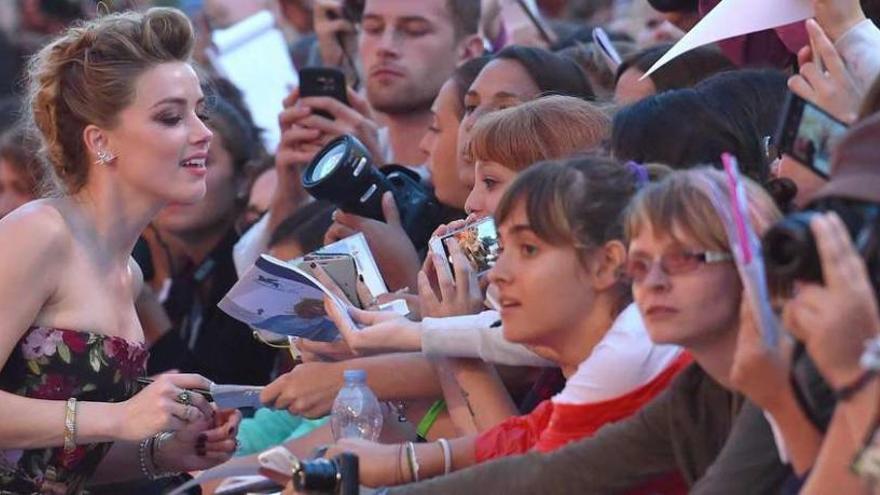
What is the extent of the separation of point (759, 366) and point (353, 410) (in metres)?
1.62

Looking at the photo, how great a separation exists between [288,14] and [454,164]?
14.7ft

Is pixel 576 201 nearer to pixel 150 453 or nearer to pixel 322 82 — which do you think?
pixel 150 453

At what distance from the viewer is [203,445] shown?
15.0 feet

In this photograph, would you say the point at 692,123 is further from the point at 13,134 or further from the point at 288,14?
the point at 288,14

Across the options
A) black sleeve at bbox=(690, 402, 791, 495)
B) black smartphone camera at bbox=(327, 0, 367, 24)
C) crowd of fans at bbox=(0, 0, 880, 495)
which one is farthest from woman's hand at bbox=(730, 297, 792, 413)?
black smartphone camera at bbox=(327, 0, 367, 24)

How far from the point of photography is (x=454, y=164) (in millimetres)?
5086

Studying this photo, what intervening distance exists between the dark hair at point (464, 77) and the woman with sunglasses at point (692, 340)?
6.74ft

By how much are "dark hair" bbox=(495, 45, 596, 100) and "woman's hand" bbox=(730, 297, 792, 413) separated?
2.30 m

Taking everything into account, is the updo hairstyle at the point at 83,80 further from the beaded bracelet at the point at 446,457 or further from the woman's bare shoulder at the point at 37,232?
the beaded bracelet at the point at 446,457

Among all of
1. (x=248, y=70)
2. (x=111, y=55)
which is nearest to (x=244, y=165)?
(x=248, y=70)

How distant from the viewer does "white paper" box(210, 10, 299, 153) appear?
24.1 feet

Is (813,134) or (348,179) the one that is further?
(348,179)

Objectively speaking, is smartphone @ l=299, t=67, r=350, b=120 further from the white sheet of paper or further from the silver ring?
the white sheet of paper

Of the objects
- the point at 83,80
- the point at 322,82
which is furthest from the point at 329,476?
the point at 322,82
